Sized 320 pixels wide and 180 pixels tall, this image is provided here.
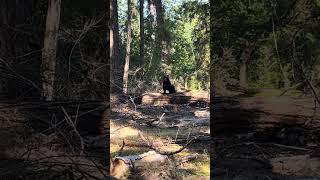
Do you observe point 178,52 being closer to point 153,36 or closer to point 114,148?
point 153,36

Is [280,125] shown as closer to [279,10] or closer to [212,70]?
[212,70]

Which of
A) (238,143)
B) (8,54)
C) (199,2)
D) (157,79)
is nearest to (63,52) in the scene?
(8,54)

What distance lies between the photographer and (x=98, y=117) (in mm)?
3598

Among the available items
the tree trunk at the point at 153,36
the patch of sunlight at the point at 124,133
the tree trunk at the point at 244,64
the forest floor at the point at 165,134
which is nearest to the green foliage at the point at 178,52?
the tree trunk at the point at 153,36

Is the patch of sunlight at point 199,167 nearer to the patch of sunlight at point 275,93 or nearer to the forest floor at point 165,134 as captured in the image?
the forest floor at point 165,134

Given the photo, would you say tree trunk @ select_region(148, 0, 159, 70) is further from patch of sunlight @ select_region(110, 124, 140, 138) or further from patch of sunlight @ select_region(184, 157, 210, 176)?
patch of sunlight @ select_region(184, 157, 210, 176)

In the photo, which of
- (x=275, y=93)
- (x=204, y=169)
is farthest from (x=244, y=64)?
(x=204, y=169)

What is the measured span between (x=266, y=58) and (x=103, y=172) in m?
1.64

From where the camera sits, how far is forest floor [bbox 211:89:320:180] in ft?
11.2

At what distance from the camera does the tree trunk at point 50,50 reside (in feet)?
11.8

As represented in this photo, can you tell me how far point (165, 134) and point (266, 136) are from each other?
6.06 m

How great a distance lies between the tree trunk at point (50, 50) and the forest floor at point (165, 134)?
2818 mm

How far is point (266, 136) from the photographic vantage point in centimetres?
347

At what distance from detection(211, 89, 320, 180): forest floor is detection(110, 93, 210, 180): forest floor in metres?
2.57
